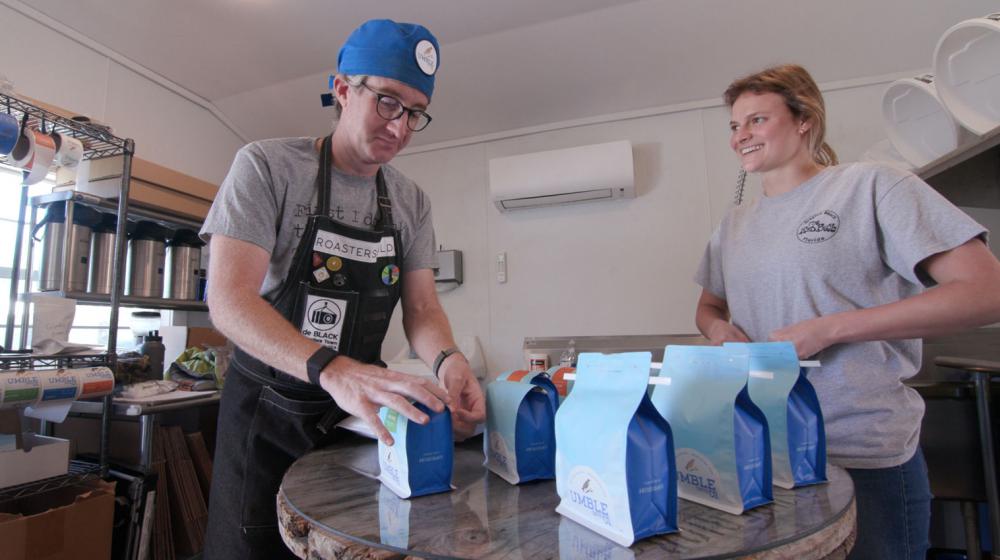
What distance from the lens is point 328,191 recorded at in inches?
42.7

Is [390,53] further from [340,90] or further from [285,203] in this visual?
[285,203]

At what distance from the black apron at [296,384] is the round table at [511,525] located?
303 millimetres

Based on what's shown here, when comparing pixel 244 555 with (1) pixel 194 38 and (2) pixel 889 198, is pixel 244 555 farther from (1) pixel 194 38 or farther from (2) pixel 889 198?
(1) pixel 194 38

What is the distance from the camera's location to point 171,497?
2.08 metres

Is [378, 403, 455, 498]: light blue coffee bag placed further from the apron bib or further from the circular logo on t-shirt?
the circular logo on t-shirt

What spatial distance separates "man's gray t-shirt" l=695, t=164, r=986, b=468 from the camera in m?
0.86

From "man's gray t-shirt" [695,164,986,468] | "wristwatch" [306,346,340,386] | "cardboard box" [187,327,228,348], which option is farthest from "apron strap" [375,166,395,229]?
"cardboard box" [187,327,228,348]

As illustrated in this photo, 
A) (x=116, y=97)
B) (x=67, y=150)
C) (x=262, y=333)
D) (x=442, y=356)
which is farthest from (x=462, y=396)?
(x=116, y=97)

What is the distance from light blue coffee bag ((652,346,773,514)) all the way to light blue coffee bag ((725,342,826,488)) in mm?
42

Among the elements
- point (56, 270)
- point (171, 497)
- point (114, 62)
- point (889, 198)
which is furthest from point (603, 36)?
point (171, 497)

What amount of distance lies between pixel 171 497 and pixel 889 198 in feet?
8.75

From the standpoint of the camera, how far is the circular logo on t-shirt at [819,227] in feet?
3.17

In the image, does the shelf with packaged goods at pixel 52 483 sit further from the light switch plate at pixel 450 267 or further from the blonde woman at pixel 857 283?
the blonde woman at pixel 857 283

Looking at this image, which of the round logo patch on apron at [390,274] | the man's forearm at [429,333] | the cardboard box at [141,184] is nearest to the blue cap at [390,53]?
the round logo patch on apron at [390,274]
